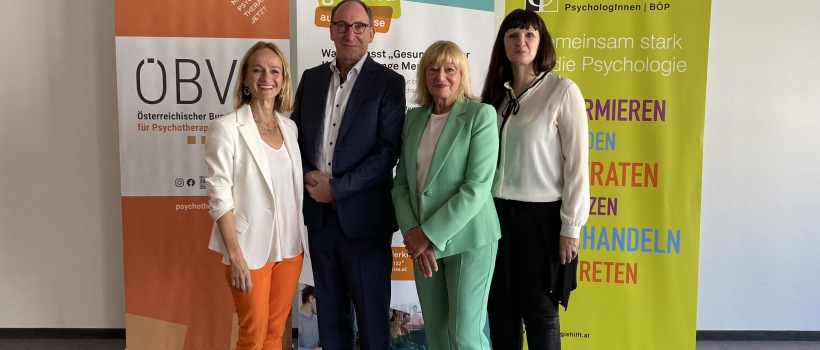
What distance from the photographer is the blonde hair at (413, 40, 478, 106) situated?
1.88 meters

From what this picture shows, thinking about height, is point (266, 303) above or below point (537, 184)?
below

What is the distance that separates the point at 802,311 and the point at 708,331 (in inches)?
24.9

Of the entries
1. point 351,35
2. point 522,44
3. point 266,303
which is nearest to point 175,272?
point 266,303

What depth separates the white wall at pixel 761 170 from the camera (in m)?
3.21

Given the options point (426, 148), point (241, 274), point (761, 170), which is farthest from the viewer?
point (761, 170)

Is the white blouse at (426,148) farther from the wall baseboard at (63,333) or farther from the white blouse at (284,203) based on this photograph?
the wall baseboard at (63,333)

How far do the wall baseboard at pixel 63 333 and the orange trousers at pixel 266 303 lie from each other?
2.03 m

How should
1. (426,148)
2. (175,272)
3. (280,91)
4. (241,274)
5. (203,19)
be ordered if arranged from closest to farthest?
1. (241,274)
2. (426,148)
3. (280,91)
4. (203,19)
5. (175,272)

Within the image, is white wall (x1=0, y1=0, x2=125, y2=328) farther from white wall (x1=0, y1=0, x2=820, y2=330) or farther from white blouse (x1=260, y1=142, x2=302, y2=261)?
white blouse (x1=260, y1=142, x2=302, y2=261)

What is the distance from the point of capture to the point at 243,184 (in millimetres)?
1842

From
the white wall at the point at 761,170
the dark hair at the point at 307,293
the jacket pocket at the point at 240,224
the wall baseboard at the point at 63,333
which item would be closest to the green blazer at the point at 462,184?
the jacket pocket at the point at 240,224

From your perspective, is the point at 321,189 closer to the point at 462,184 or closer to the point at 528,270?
→ the point at 462,184

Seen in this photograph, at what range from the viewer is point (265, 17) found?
118 inches

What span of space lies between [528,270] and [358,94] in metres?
1.01
